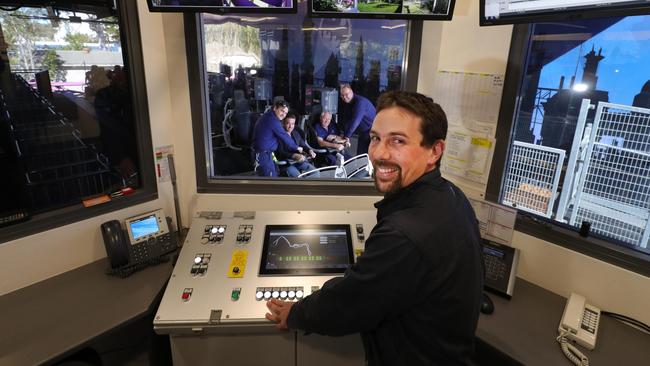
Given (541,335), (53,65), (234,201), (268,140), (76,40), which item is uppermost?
(76,40)

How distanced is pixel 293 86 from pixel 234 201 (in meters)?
0.78

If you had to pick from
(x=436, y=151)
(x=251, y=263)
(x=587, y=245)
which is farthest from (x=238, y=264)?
(x=587, y=245)

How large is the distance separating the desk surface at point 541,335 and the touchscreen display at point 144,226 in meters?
1.59

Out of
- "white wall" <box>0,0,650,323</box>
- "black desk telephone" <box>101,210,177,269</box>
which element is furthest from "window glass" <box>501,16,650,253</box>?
"black desk telephone" <box>101,210,177,269</box>

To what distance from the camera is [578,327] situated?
4.67ft

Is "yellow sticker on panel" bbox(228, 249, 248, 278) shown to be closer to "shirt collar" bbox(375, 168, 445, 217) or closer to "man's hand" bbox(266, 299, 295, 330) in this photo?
"man's hand" bbox(266, 299, 295, 330)

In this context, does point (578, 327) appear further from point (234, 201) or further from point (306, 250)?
point (234, 201)

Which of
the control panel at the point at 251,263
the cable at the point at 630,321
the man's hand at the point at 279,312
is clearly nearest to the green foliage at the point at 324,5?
the control panel at the point at 251,263

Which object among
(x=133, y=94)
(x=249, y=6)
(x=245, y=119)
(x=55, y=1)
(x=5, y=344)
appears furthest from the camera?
(x=245, y=119)

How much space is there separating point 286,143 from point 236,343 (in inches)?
48.7

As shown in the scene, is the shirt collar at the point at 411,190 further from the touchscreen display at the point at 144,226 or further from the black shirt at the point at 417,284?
the touchscreen display at the point at 144,226

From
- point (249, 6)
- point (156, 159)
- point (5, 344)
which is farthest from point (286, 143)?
point (5, 344)

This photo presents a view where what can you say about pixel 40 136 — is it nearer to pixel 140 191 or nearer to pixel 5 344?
pixel 140 191

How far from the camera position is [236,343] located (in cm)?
152
